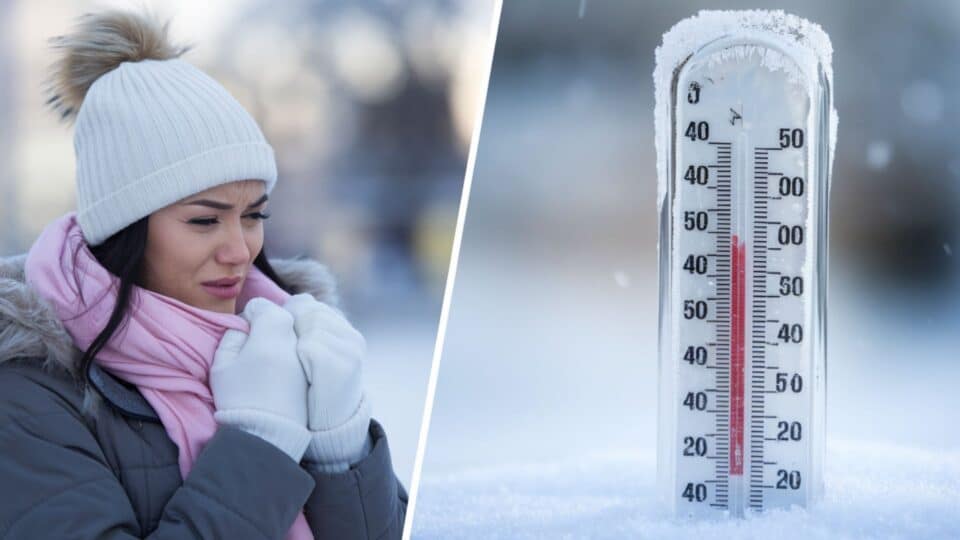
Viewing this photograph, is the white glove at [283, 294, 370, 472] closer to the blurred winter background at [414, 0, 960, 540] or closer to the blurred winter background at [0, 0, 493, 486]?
the blurred winter background at [414, 0, 960, 540]

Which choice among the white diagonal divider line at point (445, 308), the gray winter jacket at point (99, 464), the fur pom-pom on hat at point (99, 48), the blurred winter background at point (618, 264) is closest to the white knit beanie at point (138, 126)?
the fur pom-pom on hat at point (99, 48)

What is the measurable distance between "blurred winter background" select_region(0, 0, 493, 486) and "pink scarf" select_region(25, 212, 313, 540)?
420mm

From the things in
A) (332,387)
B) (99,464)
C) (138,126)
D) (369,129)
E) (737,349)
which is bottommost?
(99,464)

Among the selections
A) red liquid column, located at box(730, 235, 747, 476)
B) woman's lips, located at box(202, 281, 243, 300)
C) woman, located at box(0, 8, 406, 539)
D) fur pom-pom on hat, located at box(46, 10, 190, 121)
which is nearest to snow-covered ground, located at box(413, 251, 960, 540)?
red liquid column, located at box(730, 235, 747, 476)

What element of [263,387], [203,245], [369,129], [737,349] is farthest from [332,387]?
[369,129]

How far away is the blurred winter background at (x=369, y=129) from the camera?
141cm

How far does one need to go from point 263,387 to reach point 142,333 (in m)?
0.13

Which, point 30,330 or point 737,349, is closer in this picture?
point 30,330

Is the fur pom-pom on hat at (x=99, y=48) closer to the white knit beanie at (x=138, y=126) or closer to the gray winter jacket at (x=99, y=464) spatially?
the white knit beanie at (x=138, y=126)

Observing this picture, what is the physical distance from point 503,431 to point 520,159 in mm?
361

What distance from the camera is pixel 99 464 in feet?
2.99

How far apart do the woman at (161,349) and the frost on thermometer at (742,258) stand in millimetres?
362

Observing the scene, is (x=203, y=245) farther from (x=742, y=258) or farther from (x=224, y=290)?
(x=742, y=258)

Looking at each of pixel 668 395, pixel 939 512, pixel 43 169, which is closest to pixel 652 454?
pixel 668 395
